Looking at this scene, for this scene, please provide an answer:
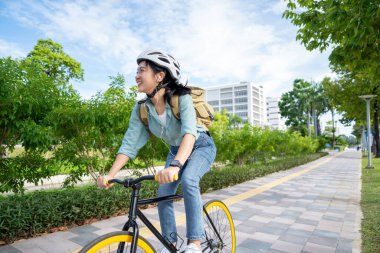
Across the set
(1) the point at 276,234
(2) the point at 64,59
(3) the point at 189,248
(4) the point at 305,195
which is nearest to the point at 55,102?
(3) the point at 189,248

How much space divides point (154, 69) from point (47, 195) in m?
3.74

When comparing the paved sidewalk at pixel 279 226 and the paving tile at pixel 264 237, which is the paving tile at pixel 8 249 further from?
the paving tile at pixel 264 237

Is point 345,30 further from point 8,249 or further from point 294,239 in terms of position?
point 8,249

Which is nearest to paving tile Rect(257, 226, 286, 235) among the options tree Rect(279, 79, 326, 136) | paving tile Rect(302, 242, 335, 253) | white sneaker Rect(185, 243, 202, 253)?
paving tile Rect(302, 242, 335, 253)

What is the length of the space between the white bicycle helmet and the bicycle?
0.77 metres

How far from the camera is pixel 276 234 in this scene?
4.54 m

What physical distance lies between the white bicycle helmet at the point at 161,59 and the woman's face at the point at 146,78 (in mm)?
59

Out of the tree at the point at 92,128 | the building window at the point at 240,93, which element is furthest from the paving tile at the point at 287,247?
the building window at the point at 240,93

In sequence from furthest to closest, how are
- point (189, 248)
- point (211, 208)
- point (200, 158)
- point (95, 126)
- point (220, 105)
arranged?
1. point (220, 105)
2. point (95, 126)
3. point (211, 208)
4. point (200, 158)
5. point (189, 248)

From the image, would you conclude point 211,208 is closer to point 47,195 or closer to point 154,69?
point 154,69

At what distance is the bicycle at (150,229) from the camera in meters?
1.66

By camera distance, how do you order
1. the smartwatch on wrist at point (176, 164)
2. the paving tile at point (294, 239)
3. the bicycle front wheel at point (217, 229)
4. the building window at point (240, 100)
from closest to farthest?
1. the smartwatch on wrist at point (176, 164)
2. the bicycle front wheel at point (217, 229)
3. the paving tile at point (294, 239)
4. the building window at point (240, 100)

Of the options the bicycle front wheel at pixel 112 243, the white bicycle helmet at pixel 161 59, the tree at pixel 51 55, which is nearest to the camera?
the bicycle front wheel at pixel 112 243

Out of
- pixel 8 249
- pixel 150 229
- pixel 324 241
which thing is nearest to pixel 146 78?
pixel 150 229
